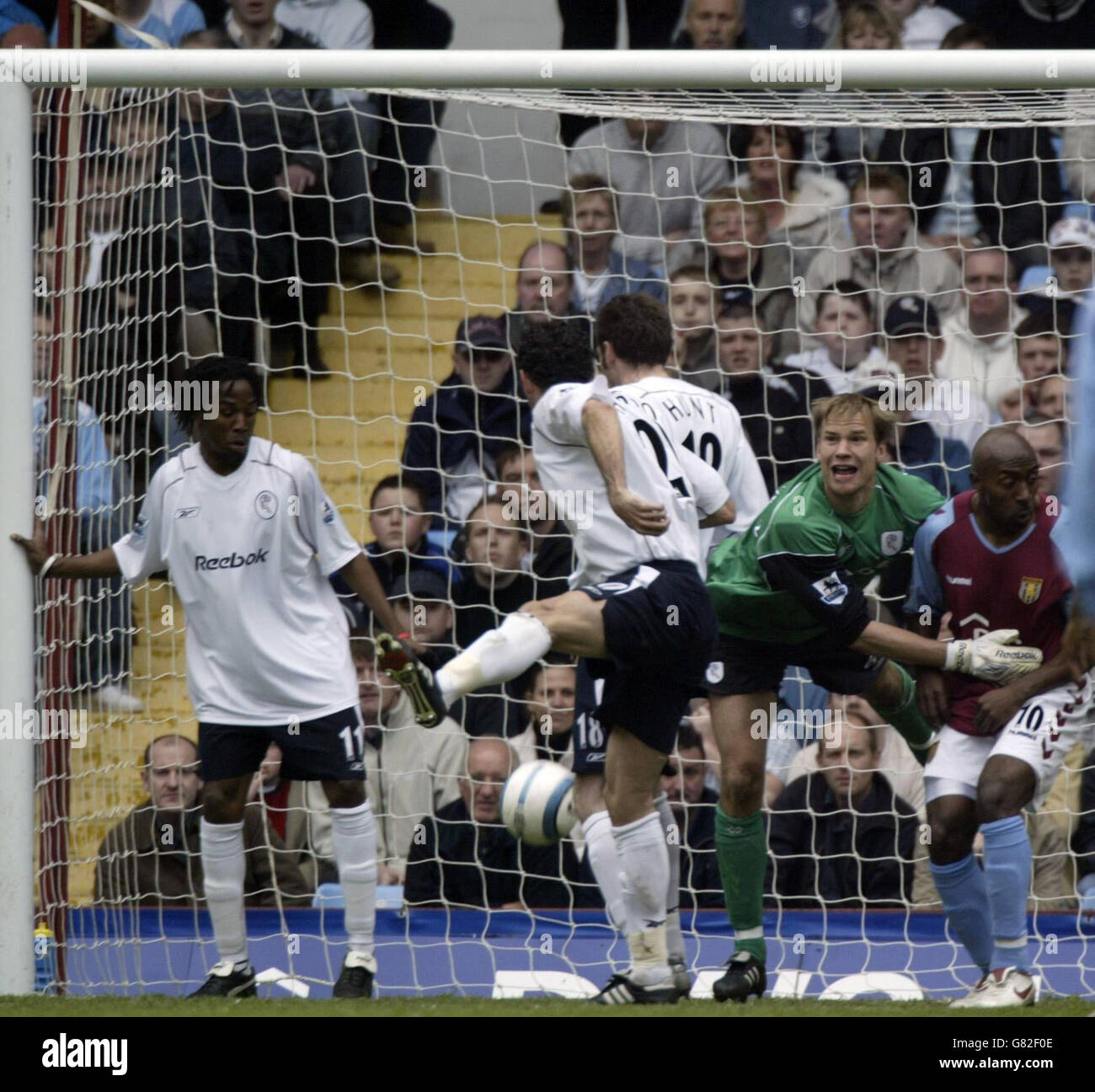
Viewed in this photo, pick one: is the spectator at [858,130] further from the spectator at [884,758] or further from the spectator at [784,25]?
the spectator at [884,758]

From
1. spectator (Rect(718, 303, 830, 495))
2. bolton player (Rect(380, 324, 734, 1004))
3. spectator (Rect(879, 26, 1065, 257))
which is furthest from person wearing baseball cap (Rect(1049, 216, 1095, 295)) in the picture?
bolton player (Rect(380, 324, 734, 1004))

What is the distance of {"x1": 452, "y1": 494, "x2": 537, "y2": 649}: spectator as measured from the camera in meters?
6.68

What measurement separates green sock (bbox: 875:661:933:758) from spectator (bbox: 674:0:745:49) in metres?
4.15

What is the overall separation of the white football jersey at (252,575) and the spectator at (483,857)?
1.20m

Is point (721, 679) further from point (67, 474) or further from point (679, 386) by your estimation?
point (67, 474)

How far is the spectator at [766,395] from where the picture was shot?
6.94 meters

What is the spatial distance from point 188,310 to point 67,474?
5.21 feet

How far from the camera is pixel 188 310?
22.5 ft

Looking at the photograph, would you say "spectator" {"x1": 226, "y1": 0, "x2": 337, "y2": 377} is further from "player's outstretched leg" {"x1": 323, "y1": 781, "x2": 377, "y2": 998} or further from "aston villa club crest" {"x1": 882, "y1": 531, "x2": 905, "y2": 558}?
"aston villa club crest" {"x1": 882, "y1": 531, "x2": 905, "y2": 558}

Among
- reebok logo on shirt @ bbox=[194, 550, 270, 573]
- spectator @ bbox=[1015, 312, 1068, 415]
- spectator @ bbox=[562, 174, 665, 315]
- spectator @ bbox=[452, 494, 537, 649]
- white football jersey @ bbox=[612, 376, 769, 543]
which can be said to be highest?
spectator @ bbox=[562, 174, 665, 315]

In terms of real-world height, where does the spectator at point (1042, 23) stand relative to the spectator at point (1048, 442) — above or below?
above

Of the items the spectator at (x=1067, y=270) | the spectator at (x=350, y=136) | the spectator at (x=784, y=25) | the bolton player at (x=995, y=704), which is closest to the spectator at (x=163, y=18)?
the spectator at (x=350, y=136)

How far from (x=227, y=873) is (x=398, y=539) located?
2.09 meters

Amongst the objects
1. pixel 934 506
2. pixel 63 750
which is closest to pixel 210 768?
pixel 63 750
